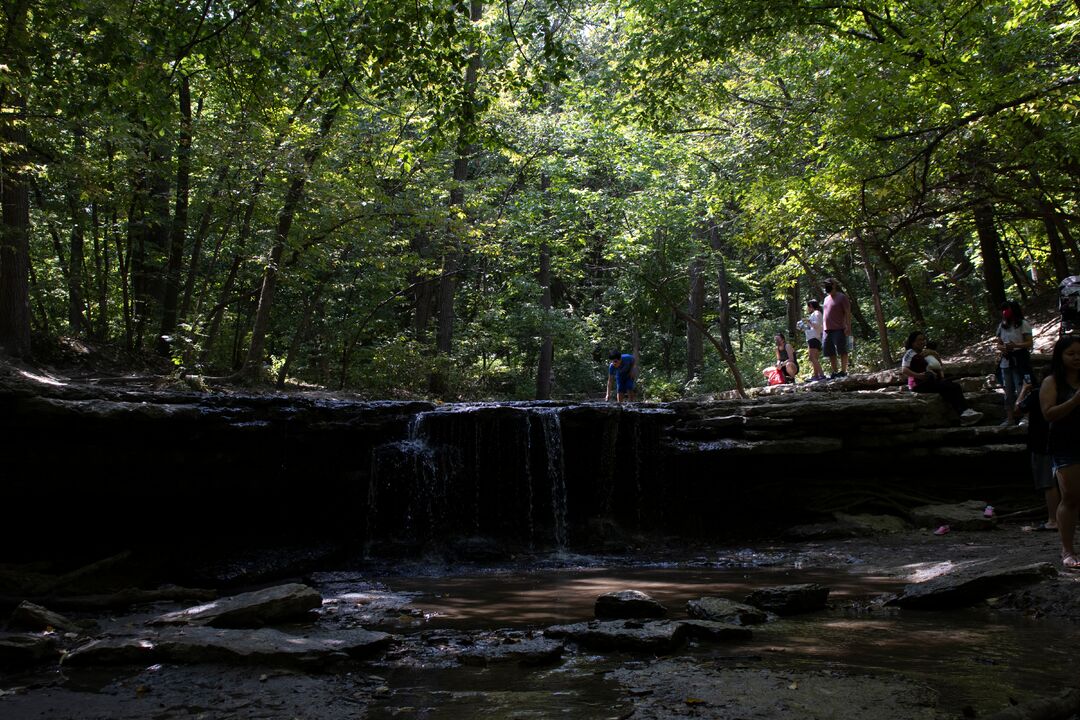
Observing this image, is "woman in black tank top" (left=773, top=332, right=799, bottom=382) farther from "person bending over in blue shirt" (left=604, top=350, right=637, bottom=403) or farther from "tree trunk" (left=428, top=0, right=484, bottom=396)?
"tree trunk" (left=428, top=0, right=484, bottom=396)

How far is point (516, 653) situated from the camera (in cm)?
487

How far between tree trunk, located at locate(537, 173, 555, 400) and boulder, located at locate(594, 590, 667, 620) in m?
17.3

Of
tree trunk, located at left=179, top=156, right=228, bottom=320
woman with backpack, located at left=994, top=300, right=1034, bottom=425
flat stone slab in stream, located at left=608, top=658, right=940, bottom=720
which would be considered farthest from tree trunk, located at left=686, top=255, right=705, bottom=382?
flat stone slab in stream, located at left=608, top=658, right=940, bottom=720

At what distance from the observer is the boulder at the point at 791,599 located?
5.91 metres

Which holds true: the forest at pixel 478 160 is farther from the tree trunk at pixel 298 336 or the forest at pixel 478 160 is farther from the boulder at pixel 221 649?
the boulder at pixel 221 649

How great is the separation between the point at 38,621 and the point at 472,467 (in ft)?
22.3

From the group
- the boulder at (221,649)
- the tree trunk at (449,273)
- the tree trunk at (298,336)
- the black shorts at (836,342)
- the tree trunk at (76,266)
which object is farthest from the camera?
the tree trunk at (449,273)

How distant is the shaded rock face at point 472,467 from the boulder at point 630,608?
4988 millimetres

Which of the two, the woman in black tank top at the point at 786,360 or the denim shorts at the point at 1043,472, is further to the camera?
the woman in black tank top at the point at 786,360

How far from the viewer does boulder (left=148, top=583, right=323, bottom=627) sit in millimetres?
5688

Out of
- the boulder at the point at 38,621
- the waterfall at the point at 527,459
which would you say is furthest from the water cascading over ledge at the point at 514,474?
the boulder at the point at 38,621

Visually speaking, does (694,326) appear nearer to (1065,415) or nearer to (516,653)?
(1065,415)

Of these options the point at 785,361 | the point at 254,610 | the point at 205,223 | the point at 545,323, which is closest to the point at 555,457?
the point at 254,610

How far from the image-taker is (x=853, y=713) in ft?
11.2
